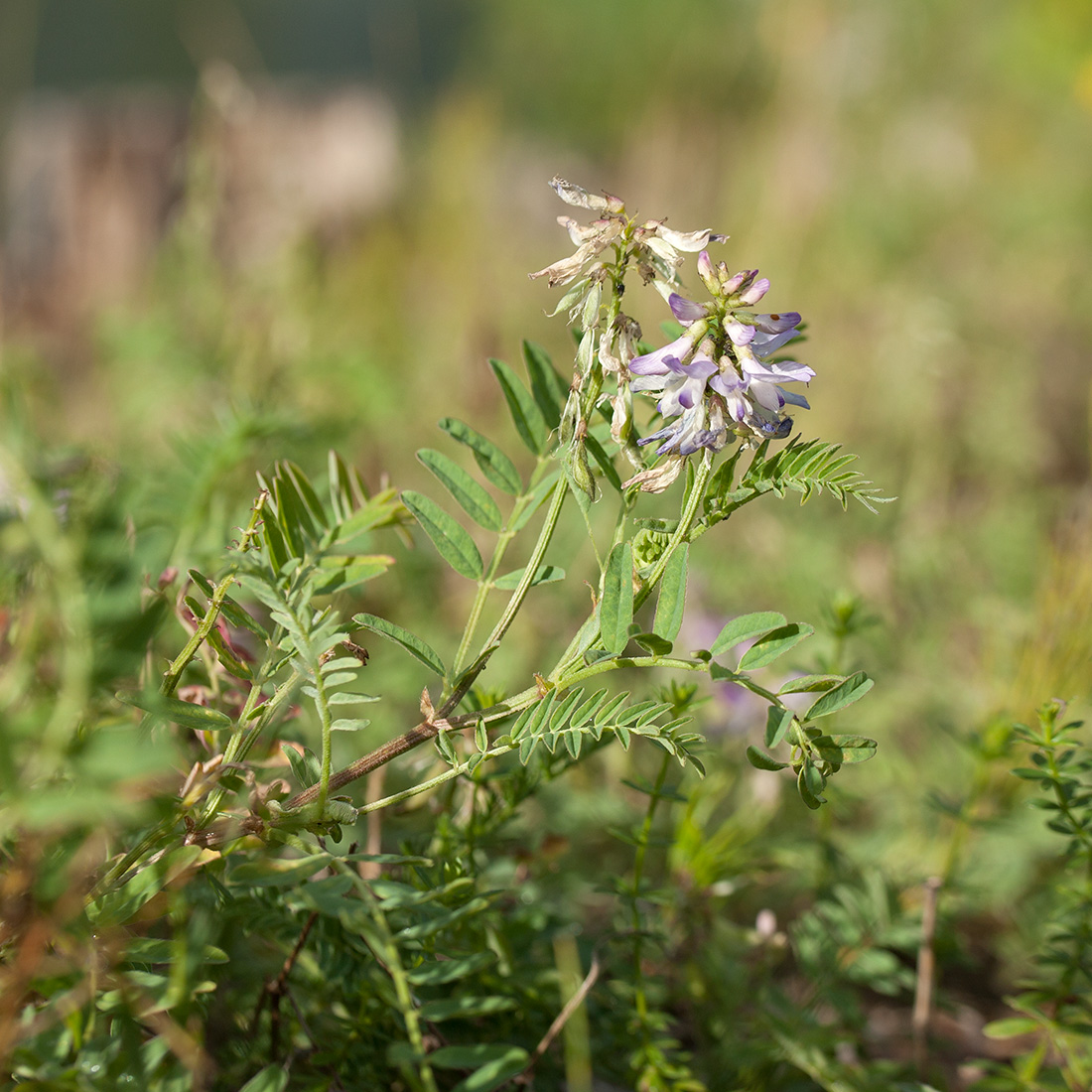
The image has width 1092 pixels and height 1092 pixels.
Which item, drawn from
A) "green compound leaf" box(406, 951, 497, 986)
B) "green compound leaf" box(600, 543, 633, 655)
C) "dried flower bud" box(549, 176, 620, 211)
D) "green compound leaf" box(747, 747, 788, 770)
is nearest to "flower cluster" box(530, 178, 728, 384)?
"dried flower bud" box(549, 176, 620, 211)

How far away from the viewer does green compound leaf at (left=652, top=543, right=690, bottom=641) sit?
0.62 metres

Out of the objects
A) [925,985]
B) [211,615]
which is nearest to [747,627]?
[211,615]

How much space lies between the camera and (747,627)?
624mm

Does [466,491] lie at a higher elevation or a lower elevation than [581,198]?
lower

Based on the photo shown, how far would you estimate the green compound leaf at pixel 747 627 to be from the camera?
1.99 feet

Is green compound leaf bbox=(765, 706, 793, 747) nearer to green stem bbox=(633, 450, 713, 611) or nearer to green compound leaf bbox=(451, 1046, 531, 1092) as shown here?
green stem bbox=(633, 450, 713, 611)

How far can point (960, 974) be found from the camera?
1.19 metres

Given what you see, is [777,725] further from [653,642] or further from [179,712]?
[179,712]

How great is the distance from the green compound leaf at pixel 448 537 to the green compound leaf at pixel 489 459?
4 centimetres

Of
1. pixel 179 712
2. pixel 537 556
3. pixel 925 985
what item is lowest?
pixel 925 985

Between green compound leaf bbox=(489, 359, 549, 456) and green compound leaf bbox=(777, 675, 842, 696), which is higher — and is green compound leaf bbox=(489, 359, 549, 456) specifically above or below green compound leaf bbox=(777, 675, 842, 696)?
above

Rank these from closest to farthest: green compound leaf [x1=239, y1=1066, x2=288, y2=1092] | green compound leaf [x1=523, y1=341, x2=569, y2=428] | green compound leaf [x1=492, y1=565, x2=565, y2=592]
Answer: green compound leaf [x1=239, y1=1066, x2=288, y2=1092], green compound leaf [x1=492, y1=565, x2=565, y2=592], green compound leaf [x1=523, y1=341, x2=569, y2=428]

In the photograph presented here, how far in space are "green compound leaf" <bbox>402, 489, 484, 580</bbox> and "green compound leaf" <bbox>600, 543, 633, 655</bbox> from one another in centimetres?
13

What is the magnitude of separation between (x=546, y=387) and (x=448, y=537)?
0.15m
